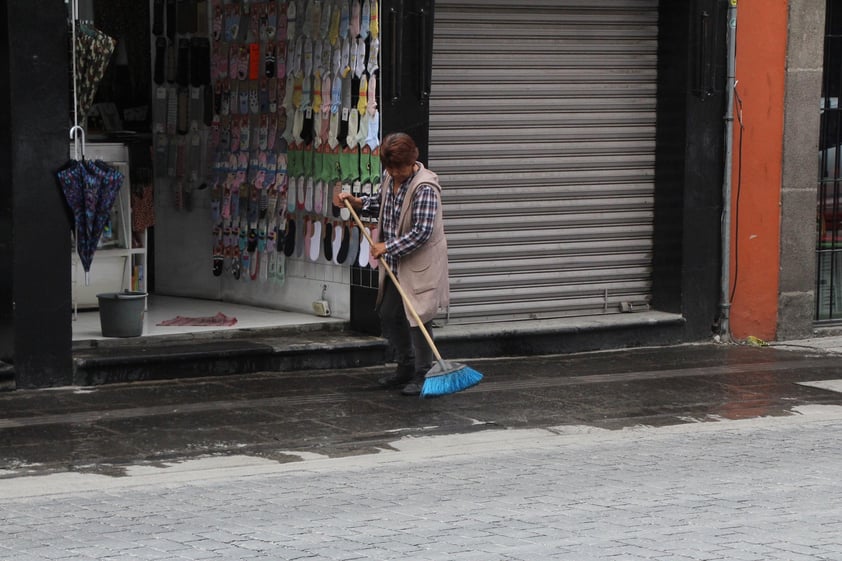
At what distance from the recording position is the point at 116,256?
40.2 feet

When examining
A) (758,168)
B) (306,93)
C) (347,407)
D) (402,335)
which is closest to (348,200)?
(402,335)

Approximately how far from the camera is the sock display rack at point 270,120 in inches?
464

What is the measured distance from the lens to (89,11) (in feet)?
42.2

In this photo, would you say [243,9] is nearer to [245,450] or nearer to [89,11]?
[89,11]

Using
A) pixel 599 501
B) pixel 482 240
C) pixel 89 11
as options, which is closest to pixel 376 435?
pixel 599 501

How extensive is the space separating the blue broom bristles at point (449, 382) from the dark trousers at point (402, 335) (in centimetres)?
47

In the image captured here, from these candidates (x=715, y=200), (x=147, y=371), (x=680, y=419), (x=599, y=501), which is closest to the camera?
(x=599, y=501)

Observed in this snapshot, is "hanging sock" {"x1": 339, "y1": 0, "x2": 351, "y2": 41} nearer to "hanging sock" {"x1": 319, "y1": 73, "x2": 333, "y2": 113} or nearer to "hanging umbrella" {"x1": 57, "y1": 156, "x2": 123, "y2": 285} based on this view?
"hanging sock" {"x1": 319, "y1": 73, "x2": 333, "y2": 113}

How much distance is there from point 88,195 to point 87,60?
1.01 m

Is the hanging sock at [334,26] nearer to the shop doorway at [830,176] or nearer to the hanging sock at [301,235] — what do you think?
the hanging sock at [301,235]

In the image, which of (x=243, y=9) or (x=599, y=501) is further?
(x=243, y=9)

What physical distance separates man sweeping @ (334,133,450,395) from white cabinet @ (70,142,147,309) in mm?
2488

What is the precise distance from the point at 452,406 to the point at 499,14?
3.76 m

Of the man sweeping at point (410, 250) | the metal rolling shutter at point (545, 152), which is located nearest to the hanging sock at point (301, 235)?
the metal rolling shutter at point (545, 152)
